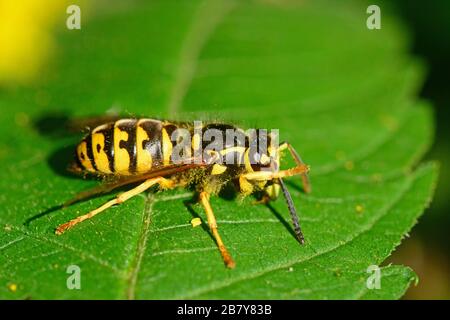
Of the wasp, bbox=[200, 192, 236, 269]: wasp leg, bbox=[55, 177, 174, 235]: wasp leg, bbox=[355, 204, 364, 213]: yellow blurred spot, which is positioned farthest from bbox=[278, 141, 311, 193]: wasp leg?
bbox=[55, 177, 174, 235]: wasp leg

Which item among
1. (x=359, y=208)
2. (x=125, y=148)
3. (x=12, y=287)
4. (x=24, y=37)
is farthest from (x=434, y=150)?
(x=24, y=37)

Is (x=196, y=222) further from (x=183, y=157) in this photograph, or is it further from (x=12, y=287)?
(x=12, y=287)

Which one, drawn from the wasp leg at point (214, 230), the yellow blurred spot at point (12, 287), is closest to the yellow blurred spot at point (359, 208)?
the wasp leg at point (214, 230)

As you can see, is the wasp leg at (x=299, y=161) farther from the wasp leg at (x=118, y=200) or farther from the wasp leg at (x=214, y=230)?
the wasp leg at (x=118, y=200)

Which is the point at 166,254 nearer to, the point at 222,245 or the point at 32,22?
the point at 222,245

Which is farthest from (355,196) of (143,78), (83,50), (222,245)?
(83,50)

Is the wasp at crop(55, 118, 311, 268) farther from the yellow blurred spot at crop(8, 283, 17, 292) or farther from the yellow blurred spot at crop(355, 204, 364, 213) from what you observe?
the yellow blurred spot at crop(8, 283, 17, 292)
